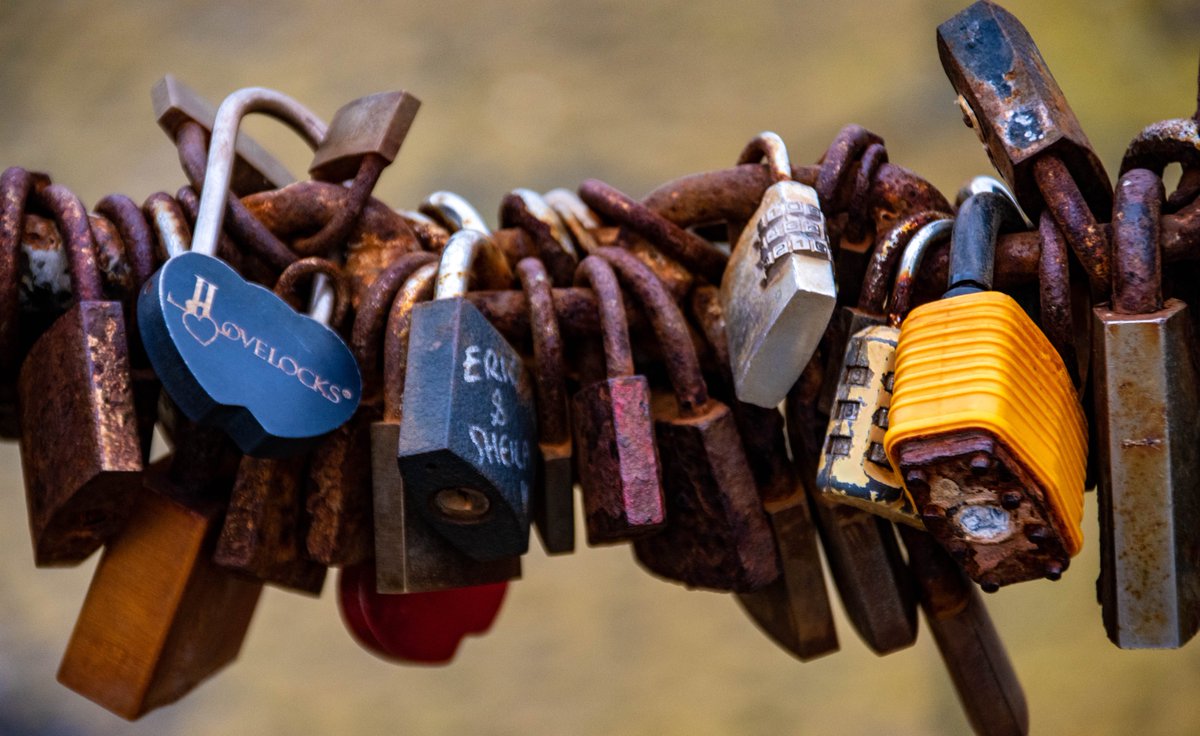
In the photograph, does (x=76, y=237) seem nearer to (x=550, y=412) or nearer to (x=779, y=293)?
(x=550, y=412)

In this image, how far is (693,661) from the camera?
4.99 ft

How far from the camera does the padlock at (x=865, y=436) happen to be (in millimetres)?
624

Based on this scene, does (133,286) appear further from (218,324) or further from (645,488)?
(645,488)

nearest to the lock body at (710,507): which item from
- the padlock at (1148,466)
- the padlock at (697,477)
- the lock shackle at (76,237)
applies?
the padlock at (697,477)

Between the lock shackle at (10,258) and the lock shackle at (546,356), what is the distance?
0.91 ft

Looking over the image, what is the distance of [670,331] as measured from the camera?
0.74m

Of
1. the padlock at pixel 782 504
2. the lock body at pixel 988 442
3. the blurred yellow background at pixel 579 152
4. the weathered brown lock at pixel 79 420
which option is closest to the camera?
the lock body at pixel 988 442

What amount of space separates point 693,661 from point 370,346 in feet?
2.92

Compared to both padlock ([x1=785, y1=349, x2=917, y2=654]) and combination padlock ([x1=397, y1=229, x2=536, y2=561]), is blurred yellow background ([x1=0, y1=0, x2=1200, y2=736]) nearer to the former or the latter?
padlock ([x1=785, y1=349, x2=917, y2=654])

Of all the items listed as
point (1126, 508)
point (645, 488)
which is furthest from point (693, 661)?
point (1126, 508)

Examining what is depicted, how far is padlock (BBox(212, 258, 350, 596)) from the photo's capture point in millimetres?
746

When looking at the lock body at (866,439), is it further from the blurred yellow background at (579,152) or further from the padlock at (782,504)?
the blurred yellow background at (579,152)

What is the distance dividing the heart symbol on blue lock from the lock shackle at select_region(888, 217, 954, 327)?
29 cm

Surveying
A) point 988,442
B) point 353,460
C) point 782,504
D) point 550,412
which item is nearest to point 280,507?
point 353,460
